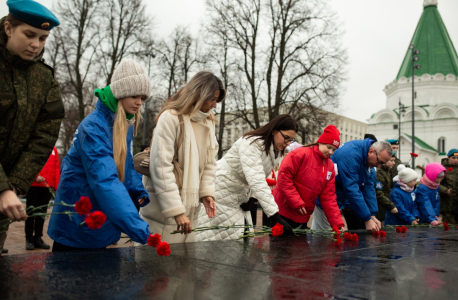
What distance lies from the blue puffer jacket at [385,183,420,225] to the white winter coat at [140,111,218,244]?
4391mm

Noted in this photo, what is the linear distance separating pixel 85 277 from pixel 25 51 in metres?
1.24

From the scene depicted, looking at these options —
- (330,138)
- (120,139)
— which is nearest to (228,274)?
(120,139)

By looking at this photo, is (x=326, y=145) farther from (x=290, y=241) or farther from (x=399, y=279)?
(x=399, y=279)

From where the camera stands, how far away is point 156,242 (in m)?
2.18

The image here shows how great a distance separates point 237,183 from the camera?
4.18m

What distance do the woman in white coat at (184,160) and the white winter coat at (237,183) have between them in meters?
0.68

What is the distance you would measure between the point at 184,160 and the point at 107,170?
0.77 m

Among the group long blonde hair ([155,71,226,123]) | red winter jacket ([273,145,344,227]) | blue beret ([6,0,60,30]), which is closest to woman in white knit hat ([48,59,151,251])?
long blonde hair ([155,71,226,123])

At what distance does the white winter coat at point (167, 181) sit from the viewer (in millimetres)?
2876

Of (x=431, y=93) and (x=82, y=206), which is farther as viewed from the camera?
(x=431, y=93)

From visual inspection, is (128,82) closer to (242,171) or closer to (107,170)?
(107,170)

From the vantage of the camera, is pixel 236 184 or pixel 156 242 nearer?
pixel 156 242

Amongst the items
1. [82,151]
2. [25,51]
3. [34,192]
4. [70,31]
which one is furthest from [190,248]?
[70,31]

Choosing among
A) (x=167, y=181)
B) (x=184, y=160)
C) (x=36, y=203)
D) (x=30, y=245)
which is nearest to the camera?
(x=167, y=181)
